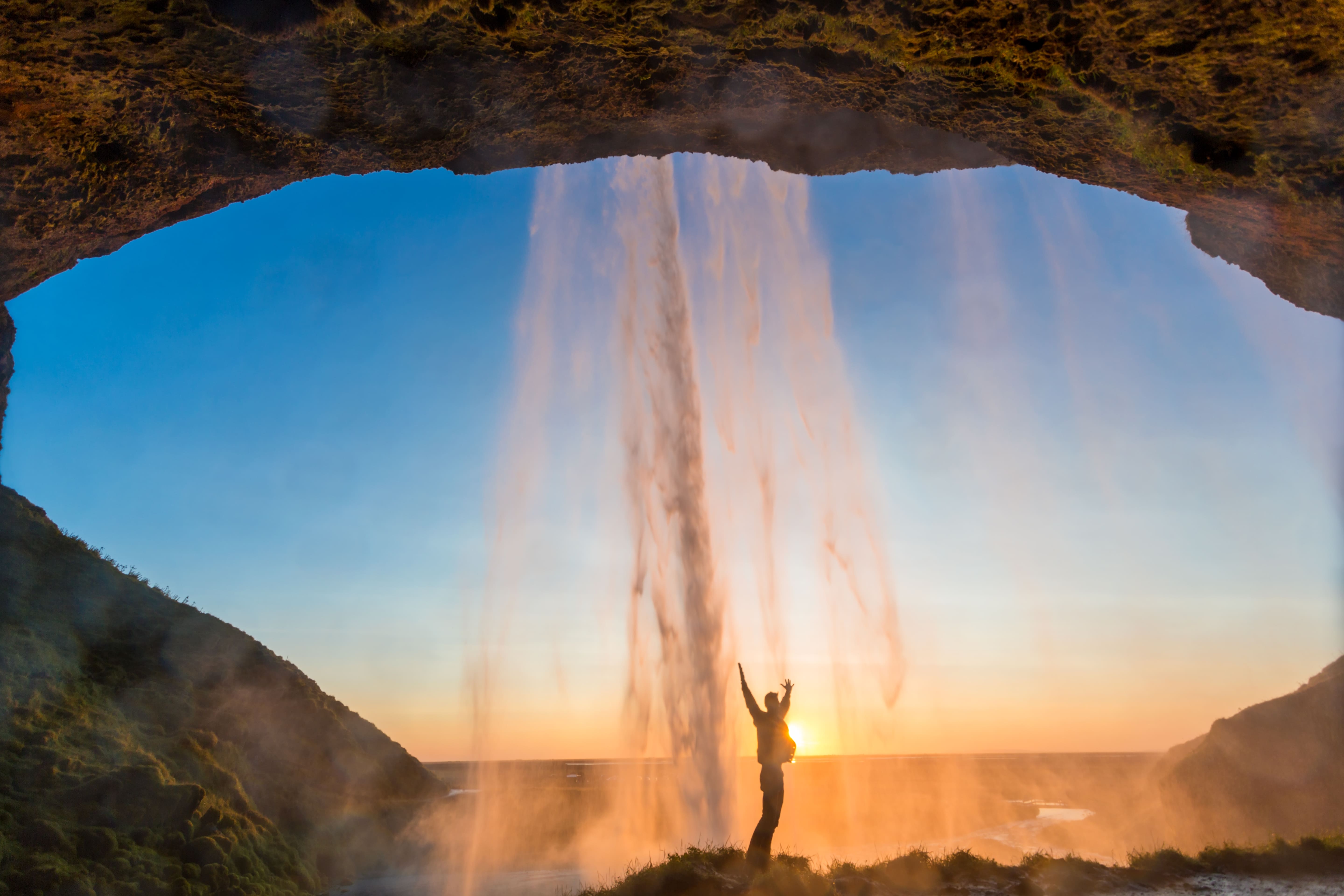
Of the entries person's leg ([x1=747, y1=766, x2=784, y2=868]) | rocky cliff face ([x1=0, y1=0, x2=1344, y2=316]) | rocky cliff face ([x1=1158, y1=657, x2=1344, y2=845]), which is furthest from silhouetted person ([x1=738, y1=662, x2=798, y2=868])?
rocky cliff face ([x1=1158, y1=657, x2=1344, y2=845])

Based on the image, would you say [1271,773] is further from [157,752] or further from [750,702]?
[157,752]

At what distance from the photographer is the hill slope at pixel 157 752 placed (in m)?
9.30

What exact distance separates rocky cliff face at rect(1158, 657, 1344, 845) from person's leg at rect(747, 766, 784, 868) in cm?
1686

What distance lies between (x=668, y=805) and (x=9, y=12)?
63.7 ft

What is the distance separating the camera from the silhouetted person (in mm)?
9258

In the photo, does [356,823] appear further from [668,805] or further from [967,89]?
[967,89]

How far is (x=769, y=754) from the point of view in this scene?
31.8 ft

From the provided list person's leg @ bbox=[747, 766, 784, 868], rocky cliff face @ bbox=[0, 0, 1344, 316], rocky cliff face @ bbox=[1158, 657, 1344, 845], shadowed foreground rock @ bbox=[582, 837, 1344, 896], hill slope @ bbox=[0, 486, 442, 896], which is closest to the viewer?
rocky cliff face @ bbox=[0, 0, 1344, 316]

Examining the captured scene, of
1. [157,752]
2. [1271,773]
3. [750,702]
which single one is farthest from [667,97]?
[1271,773]

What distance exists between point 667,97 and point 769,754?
950 cm

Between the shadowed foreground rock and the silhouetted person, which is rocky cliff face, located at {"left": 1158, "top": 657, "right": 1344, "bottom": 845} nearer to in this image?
the shadowed foreground rock

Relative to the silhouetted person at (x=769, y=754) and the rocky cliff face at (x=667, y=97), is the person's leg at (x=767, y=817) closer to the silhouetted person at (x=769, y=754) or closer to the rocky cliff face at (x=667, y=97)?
the silhouetted person at (x=769, y=754)

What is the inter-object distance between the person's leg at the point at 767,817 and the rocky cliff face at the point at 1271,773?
664 inches

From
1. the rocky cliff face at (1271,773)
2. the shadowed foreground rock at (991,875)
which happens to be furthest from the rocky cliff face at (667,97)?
the rocky cliff face at (1271,773)
